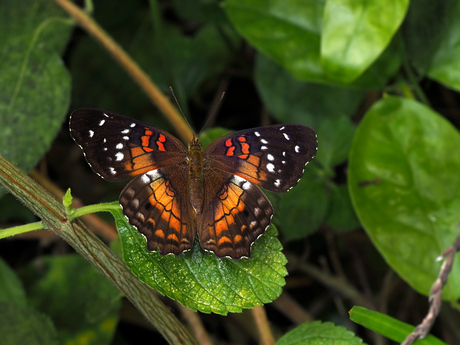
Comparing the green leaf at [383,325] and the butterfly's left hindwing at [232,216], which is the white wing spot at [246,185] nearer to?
the butterfly's left hindwing at [232,216]

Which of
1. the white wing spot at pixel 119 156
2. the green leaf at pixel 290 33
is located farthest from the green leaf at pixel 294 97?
the white wing spot at pixel 119 156

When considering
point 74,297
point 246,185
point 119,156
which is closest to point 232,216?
point 246,185

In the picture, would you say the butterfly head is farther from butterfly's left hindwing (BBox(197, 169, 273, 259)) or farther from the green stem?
the green stem

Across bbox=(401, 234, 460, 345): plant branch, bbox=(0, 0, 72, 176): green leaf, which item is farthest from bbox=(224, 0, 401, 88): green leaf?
bbox=(401, 234, 460, 345): plant branch

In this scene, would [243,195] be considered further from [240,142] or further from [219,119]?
[219,119]

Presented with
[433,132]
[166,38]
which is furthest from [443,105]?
[166,38]

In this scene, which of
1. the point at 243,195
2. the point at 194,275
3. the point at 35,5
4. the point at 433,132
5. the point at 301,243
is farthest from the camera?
the point at 301,243
